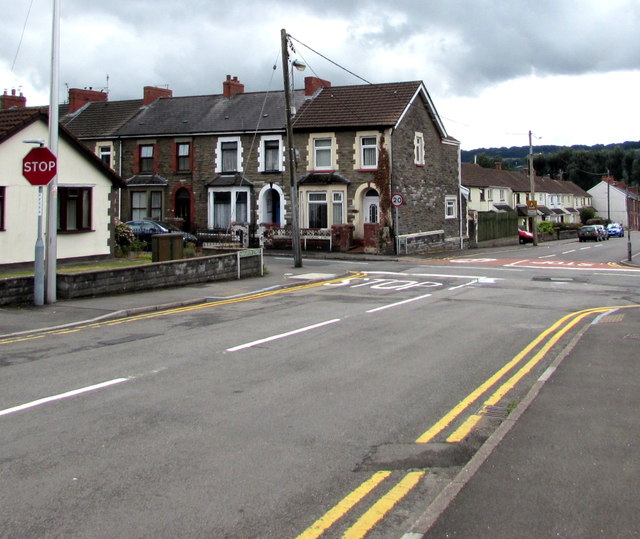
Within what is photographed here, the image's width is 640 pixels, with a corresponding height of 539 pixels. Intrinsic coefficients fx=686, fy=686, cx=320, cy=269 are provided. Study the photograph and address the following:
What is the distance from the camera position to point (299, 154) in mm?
38906

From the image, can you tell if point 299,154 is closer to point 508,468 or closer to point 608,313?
point 608,313

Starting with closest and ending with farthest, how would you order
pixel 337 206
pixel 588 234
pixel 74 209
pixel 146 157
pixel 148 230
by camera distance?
pixel 74 209 < pixel 148 230 < pixel 337 206 < pixel 146 157 < pixel 588 234

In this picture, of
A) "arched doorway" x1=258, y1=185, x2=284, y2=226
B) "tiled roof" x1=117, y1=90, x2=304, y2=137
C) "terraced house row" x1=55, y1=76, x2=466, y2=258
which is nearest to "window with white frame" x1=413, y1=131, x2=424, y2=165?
"terraced house row" x1=55, y1=76, x2=466, y2=258

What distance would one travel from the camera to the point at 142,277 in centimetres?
1886

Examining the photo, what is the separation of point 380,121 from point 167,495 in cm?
3337

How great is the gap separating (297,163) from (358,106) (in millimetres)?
4686

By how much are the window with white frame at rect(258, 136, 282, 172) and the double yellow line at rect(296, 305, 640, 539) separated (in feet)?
93.9

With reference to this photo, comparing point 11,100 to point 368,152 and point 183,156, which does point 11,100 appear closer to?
point 183,156

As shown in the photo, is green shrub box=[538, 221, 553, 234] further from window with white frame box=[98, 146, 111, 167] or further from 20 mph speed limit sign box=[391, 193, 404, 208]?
window with white frame box=[98, 146, 111, 167]

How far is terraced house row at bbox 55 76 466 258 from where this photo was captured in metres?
37.4

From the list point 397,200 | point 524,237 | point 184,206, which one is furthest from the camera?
point 524,237

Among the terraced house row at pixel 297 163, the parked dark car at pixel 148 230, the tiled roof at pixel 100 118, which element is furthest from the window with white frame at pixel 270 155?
the tiled roof at pixel 100 118

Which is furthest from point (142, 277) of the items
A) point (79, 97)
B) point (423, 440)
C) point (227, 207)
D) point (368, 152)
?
point (79, 97)

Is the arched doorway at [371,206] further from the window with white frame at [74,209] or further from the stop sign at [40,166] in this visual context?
the stop sign at [40,166]
